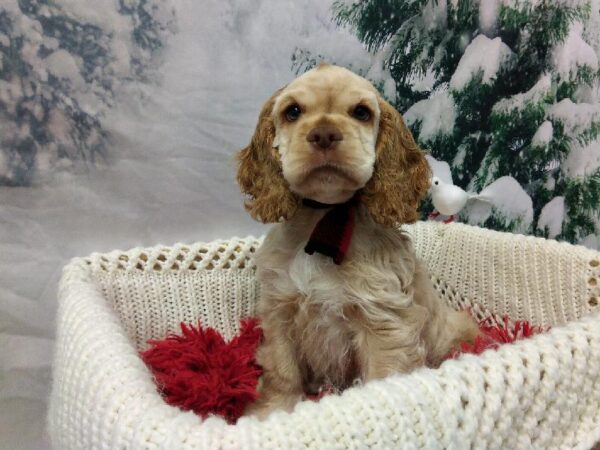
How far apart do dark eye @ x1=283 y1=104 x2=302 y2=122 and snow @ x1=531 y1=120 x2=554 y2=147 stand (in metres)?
1.37

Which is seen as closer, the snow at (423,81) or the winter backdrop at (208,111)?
the winter backdrop at (208,111)

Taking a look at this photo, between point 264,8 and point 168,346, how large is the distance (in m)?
1.29

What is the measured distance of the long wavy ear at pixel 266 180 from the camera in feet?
4.47

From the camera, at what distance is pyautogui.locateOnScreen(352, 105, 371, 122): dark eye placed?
1310 mm

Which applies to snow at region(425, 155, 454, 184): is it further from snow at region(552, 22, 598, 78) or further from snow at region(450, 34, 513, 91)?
snow at region(552, 22, 598, 78)

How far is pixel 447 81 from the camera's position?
227 cm

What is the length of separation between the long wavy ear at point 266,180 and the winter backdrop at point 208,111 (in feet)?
2.36

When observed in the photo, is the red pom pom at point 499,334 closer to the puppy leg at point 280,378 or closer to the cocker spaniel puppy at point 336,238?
the cocker spaniel puppy at point 336,238

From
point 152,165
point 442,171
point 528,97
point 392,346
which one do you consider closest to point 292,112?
point 392,346

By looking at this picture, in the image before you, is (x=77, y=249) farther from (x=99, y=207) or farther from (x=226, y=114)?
(x=226, y=114)

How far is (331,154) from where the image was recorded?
1.18 metres

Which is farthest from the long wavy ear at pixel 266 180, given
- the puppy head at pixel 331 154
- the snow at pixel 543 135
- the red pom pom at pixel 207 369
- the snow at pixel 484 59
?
the snow at pixel 543 135

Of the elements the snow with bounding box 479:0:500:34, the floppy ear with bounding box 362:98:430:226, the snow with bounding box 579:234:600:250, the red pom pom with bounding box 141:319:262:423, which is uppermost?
the snow with bounding box 479:0:500:34

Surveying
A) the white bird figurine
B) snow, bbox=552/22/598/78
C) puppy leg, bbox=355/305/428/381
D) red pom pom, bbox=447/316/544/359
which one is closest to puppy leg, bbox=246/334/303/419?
puppy leg, bbox=355/305/428/381
